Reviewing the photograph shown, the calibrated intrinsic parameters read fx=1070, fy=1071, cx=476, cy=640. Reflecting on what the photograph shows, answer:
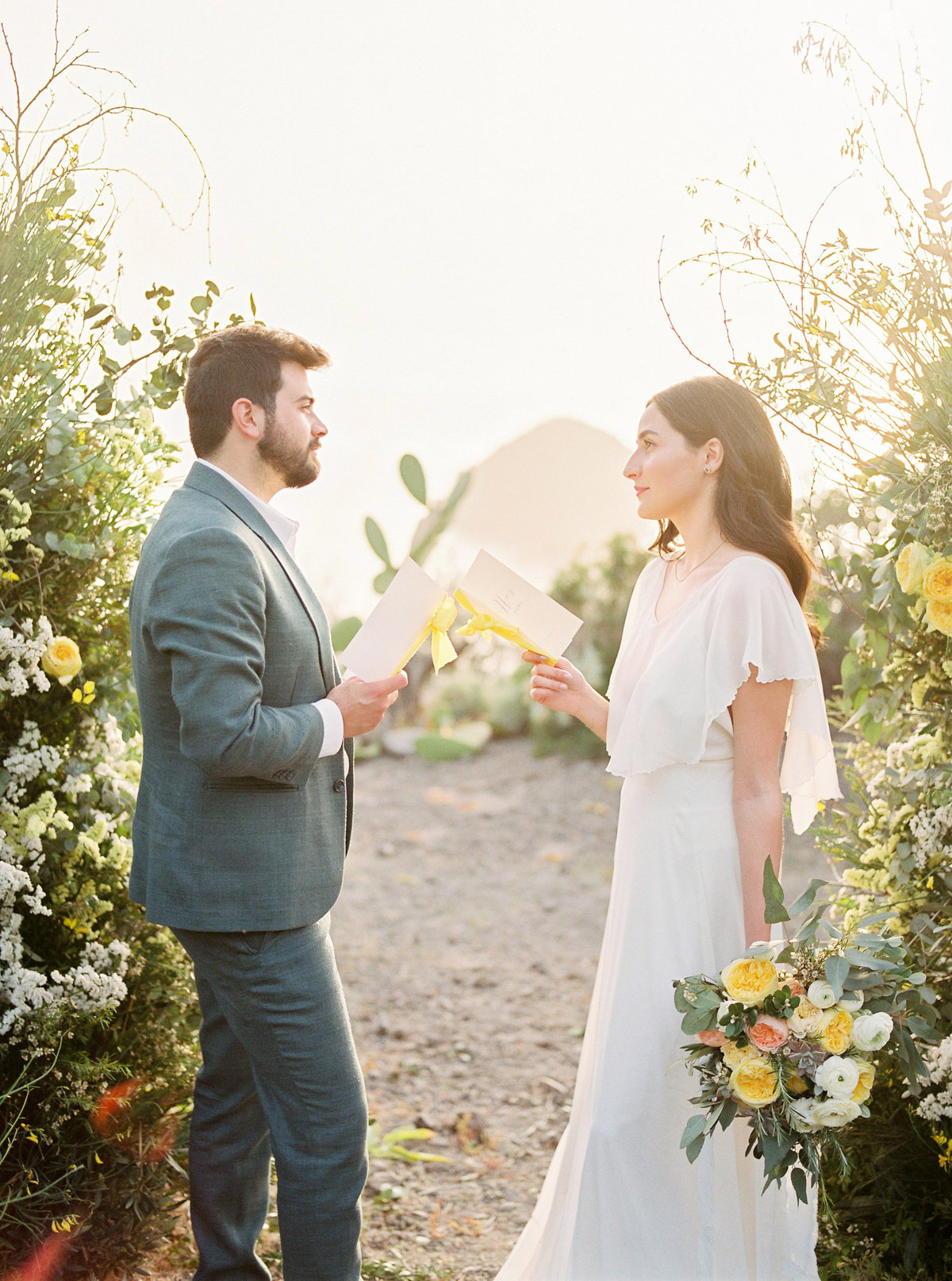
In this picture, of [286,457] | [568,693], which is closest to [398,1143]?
[568,693]

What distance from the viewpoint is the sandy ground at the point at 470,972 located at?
10.5 feet

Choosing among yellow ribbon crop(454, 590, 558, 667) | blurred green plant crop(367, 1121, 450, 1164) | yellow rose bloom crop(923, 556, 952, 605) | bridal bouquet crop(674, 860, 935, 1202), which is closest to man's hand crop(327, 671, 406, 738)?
yellow ribbon crop(454, 590, 558, 667)

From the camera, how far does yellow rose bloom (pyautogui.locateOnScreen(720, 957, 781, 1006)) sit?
1880mm

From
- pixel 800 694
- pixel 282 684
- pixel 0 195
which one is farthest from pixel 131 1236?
pixel 0 195

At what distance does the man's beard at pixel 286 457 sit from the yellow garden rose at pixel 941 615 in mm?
1310

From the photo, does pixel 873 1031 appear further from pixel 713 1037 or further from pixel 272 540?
pixel 272 540

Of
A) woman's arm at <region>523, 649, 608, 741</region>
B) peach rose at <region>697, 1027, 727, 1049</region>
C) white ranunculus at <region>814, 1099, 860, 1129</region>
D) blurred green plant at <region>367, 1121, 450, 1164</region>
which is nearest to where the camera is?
white ranunculus at <region>814, 1099, 860, 1129</region>

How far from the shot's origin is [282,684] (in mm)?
2080

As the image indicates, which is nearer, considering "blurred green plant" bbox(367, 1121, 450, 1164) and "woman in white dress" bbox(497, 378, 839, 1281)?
"woman in white dress" bbox(497, 378, 839, 1281)

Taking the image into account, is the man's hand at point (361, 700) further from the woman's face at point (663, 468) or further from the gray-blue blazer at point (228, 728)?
the woman's face at point (663, 468)

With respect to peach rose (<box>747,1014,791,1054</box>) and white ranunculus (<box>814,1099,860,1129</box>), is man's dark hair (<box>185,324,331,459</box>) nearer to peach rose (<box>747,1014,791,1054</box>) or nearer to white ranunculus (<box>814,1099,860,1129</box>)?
peach rose (<box>747,1014,791,1054</box>)

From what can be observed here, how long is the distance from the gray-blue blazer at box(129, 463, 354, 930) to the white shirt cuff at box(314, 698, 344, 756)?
0.07 ft

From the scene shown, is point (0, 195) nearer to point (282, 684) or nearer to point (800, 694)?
point (282, 684)

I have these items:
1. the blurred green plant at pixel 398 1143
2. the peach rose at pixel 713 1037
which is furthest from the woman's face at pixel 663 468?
the blurred green plant at pixel 398 1143
